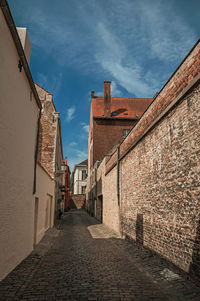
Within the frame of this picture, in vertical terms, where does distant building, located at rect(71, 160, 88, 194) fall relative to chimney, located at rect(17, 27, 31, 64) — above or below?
below

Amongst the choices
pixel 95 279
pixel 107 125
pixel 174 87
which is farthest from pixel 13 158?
pixel 107 125

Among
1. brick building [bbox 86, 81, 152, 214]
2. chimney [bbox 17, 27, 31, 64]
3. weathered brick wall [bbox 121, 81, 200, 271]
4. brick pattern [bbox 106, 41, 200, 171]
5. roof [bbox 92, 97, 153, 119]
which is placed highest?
roof [bbox 92, 97, 153, 119]

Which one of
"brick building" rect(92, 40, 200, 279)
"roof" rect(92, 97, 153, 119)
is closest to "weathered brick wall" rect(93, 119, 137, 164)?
"roof" rect(92, 97, 153, 119)

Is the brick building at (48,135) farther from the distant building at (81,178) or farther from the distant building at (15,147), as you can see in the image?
the distant building at (81,178)

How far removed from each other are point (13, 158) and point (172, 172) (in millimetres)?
3805

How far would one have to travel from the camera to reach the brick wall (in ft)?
16.2

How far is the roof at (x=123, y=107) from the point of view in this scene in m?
31.0

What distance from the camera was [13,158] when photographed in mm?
5801

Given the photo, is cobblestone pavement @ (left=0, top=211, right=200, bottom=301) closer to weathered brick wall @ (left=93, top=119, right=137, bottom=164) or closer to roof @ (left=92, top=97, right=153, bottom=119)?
weathered brick wall @ (left=93, top=119, right=137, bottom=164)

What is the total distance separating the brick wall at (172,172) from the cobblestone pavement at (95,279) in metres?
0.51

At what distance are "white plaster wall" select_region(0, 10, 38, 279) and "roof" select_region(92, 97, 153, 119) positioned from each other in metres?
23.5

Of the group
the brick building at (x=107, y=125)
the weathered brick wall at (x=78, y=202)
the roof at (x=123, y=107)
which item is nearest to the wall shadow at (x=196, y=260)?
the brick building at (x=107, y=125)

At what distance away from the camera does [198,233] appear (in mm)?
4676

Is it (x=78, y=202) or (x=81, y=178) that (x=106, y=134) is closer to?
(x=78, y=202)
